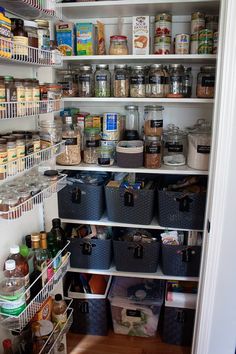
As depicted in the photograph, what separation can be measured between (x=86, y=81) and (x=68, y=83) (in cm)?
10

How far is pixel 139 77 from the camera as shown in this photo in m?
1.76

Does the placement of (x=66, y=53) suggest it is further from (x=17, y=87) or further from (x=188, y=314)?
(x=188, y=314)

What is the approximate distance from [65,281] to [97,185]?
75cm

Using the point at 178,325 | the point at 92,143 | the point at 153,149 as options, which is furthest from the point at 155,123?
the point at 178,325

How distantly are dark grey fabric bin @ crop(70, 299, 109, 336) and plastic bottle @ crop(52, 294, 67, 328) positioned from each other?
0.30 metres

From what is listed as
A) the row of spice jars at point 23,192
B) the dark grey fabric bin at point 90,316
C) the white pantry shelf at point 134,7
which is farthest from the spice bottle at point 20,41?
the dark grey fabric bin at point 90,316

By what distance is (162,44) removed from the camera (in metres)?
1.72

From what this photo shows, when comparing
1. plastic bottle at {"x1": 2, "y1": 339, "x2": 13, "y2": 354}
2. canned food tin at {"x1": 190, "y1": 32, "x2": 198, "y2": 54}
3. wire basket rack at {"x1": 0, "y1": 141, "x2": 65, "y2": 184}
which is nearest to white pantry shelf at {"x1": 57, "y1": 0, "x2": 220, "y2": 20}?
canned food tin at {"x1": 190, "y1": 32, "x2": 198, "y2": 54}

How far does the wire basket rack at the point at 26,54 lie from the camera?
1.03 metres

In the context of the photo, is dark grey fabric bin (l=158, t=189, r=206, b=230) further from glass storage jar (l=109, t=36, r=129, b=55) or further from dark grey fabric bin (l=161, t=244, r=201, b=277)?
glass storage jar (l=109, t=36, r=129, b=55)

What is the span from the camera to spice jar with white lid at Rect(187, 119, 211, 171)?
1.72 m

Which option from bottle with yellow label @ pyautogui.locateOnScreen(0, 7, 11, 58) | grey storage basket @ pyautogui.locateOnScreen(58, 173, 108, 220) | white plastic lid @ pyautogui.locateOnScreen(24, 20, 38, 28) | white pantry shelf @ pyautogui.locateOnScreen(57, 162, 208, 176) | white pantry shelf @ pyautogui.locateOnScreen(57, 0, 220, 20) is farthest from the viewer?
grey storage basket @ pyautogui.locateOnScreen(58, 173, 108, 220)

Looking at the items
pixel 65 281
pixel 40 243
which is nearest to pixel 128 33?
pixel 40 243

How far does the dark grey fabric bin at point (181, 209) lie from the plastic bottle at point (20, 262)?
0.79m
